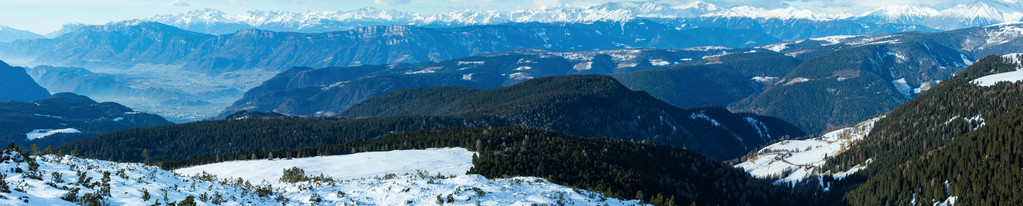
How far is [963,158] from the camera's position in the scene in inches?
5443

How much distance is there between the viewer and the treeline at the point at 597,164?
108 meters

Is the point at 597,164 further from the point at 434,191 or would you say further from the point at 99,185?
the point at 99,185

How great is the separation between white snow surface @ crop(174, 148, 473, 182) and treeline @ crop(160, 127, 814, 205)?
16.7 feet

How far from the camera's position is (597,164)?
116000 mm

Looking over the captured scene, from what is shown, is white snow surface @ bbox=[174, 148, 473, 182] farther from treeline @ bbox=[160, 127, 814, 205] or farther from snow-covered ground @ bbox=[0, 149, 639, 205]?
snow-covered ground @ bbox=[0, 149, 639, 205]

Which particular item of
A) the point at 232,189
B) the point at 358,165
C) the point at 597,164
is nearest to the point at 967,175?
the point at 597,164

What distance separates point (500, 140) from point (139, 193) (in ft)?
289

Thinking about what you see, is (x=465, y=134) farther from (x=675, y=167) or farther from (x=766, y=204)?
(x=766, y=204)

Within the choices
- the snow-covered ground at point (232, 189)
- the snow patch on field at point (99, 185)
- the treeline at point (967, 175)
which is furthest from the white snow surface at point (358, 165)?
the treeline at point (967, 175)

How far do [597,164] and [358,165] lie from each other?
1757 inches

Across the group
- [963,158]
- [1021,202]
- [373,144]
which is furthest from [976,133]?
[373,144]

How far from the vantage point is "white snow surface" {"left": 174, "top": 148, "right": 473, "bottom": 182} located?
3979 inches

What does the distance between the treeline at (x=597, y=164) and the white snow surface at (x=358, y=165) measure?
5081mm

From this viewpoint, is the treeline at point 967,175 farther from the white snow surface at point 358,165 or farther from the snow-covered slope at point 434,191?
the white snow surface at point 358,165
